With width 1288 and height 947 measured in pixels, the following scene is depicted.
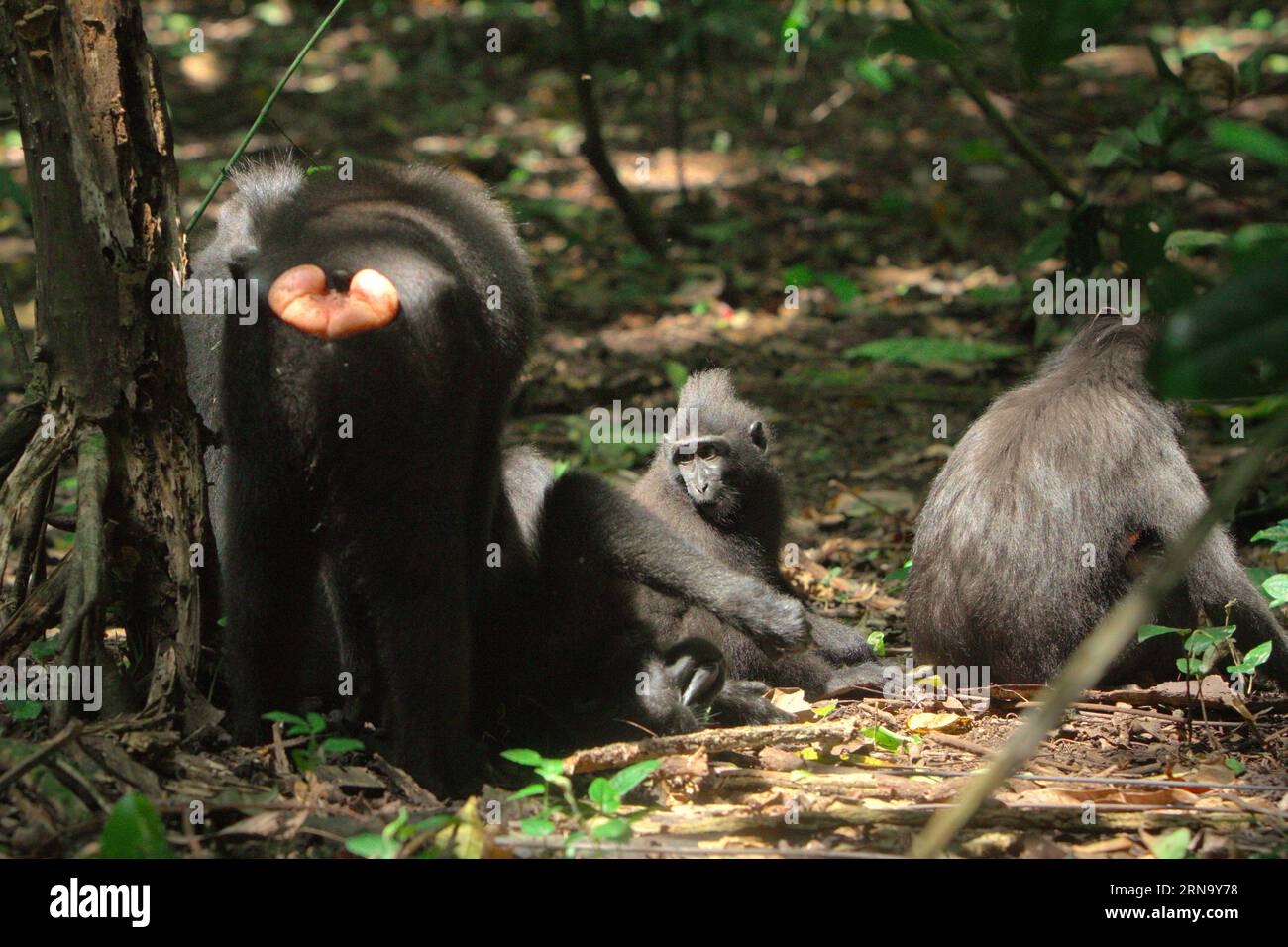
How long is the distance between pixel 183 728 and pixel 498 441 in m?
1.34

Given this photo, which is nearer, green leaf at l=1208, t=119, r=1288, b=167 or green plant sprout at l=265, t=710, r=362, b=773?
green leaf at l=1208, t=119, r=1288, b=167

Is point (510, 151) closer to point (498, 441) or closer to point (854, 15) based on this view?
point (854, 15)

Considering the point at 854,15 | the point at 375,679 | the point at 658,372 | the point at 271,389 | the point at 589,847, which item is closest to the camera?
the point at 589,847

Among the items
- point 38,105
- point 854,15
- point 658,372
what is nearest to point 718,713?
point 38,105

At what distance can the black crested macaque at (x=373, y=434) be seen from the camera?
143 inches

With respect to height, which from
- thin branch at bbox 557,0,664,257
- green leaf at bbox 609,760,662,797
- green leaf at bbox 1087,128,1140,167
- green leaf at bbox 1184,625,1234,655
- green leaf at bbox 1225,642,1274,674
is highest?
thin branch at bbox 557,0,664,257

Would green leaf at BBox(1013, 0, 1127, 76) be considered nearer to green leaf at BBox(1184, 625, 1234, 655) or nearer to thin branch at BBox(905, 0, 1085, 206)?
green leaf at BBox(1184, 625, 1234, 655)

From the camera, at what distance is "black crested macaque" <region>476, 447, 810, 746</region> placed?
480 centimetres

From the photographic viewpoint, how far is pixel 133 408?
13.4ft

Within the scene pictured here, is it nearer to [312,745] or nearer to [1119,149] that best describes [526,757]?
[312,745]

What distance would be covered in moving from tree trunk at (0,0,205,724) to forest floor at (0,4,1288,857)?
0.42m

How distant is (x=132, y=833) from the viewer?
2.99 meters

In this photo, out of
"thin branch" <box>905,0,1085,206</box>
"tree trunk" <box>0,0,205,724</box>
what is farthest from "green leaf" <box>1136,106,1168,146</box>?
"tree trunk" <box>0,0,205,724</box>

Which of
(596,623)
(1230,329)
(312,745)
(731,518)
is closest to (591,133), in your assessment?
(731,518)
